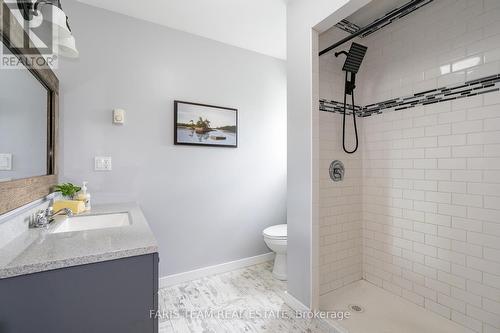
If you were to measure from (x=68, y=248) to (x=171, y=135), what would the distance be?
4.55ft

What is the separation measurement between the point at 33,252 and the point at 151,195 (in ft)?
3.96

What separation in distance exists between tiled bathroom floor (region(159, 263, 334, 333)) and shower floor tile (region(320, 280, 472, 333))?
9.6 inches

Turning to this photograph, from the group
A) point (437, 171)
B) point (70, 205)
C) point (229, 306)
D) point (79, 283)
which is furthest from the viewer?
point (229, 306)

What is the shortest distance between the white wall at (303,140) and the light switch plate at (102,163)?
1491 mm

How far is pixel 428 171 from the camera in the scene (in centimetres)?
175

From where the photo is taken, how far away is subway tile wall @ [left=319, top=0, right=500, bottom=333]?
4.78ft

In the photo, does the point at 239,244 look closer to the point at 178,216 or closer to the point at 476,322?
the point at 178,216

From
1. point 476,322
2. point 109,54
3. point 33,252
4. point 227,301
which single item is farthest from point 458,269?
point 109,54

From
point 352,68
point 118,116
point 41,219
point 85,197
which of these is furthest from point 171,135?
point 352,68

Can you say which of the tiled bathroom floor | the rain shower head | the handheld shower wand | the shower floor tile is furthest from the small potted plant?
the rain shower head

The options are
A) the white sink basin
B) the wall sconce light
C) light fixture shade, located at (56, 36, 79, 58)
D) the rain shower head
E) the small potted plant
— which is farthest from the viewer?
the rain shower head

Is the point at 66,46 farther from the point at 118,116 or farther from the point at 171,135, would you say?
the point at 171,135

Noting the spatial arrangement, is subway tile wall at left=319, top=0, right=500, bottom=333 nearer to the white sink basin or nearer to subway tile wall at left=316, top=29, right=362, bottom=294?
subway tile wall at left=316, top=29, right=362, bottom=294

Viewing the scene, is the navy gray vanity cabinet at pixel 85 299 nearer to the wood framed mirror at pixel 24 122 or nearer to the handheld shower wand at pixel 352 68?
the wood framed mirror at pixel 24 122
